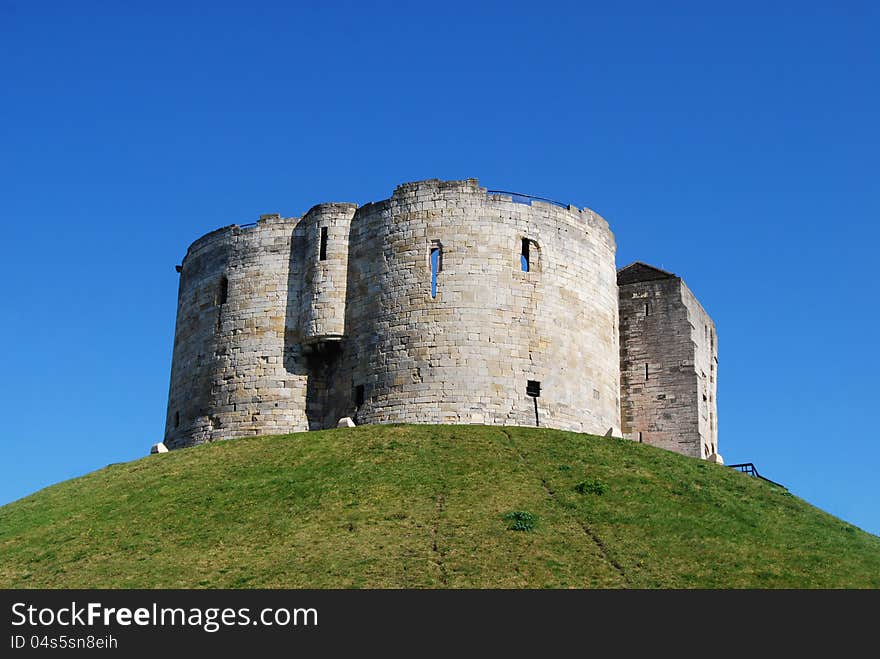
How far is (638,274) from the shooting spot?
4469 centimetres

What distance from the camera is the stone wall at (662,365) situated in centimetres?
4269

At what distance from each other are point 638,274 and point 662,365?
3533 mm

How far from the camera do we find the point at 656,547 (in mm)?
27859

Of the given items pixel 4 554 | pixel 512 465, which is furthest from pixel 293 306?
pixel 4 554

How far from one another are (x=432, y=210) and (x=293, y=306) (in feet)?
18.7

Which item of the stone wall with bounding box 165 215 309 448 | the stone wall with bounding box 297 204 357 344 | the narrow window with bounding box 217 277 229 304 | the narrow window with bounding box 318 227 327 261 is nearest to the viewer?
the stone wall with bounding box 297 204 357 344

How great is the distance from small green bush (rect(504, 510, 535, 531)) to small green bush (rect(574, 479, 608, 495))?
8.89 feet

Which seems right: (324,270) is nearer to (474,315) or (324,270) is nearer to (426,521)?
(474,315)

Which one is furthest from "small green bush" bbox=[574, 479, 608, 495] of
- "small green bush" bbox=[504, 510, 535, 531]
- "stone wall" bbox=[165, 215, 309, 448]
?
"stone wall" bbox=[165, 215, 309, 448]

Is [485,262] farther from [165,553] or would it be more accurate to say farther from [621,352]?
[165,553]

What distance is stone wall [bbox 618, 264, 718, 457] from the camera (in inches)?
1681

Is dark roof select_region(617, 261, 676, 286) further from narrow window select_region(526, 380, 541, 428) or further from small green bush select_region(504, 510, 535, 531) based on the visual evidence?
small green bush select_region(504, 510, 535, 531)
